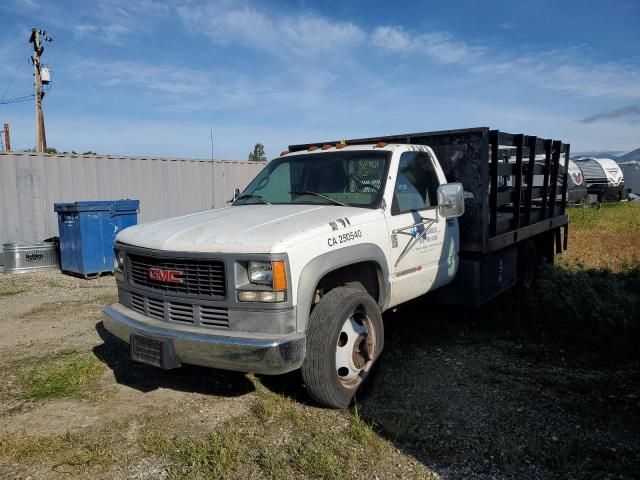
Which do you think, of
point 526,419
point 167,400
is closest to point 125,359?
point 167,400

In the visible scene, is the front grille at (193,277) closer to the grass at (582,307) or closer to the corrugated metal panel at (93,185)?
the grass at (582,307)

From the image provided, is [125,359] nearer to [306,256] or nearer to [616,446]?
[306,256]

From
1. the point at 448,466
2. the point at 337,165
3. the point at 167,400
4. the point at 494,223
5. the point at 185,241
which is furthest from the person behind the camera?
the point at 494,223

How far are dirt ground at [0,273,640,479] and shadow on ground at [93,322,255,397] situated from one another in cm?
2

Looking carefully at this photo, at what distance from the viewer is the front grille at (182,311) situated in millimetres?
3367

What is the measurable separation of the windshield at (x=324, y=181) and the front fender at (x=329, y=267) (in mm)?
469

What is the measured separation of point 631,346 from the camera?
4832mm

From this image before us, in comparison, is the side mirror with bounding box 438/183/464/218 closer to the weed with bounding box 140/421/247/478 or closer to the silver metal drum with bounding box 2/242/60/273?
the weed with bounding box 140/421/247/478

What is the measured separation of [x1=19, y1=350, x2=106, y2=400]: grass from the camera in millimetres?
4102

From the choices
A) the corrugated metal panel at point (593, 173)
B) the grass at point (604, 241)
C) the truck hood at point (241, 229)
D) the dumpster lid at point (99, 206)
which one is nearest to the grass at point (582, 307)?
the grass at point (604, 241)

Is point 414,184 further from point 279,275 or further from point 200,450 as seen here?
point 200,450

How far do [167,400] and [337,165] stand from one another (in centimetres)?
248

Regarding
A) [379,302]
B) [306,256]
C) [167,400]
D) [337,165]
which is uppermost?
[337,165]

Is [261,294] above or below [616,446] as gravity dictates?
above
